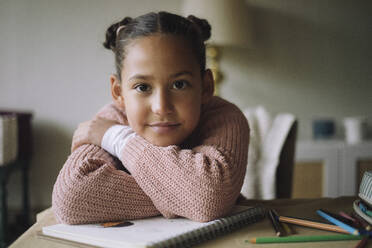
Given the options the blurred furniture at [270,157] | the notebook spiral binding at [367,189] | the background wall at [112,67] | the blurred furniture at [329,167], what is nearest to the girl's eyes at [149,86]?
the notebook spiral binding at [367,189]

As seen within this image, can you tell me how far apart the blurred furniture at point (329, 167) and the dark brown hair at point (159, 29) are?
1.42m

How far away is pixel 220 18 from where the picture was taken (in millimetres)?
1926

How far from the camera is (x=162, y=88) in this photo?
644 mm

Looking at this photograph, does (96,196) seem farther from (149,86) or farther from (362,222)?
(362,222)

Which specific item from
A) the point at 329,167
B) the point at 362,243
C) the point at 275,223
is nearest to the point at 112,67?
the point at 329,167

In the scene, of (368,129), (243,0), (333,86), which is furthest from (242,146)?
(368,129)

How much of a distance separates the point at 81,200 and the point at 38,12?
2.06 meters

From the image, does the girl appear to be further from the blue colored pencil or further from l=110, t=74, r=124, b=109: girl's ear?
the blue colored pencil

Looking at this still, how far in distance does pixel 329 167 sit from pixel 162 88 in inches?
65.3

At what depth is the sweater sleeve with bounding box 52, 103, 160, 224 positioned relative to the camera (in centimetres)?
55

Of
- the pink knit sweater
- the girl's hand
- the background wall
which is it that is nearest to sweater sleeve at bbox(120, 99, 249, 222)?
the pink knit sweater

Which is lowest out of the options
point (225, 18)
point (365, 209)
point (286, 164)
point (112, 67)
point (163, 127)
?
point (286, 164)

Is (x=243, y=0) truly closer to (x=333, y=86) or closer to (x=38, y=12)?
(x=333, y=86)

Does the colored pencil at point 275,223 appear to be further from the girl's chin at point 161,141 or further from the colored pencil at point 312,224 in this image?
the girl's chin at point 161,141
